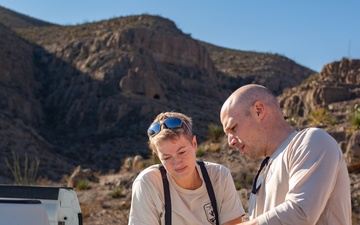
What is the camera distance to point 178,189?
3473 mm

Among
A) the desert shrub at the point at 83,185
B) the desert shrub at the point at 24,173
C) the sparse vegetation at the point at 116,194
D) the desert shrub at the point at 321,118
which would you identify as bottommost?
the desert shrub at the point at 24,173

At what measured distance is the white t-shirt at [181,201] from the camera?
11.1 ft

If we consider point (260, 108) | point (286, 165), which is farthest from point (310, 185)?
point (260, 108)

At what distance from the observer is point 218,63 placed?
60.3 m

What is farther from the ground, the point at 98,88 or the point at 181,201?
the point at 181,201

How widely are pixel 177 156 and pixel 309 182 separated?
104 cm

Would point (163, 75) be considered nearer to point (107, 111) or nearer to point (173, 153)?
point (107, 111)

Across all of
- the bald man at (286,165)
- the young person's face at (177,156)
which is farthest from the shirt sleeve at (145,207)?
the bald man at (286,165)

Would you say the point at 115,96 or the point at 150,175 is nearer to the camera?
the point at 150,175

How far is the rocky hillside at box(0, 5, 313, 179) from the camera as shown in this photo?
33.1m

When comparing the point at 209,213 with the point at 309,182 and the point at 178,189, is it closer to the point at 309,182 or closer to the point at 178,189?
the point at 178,189

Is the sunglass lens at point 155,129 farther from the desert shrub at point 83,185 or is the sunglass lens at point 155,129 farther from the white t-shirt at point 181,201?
the desert shrub at point 83,185

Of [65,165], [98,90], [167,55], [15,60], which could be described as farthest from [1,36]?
[65,165]

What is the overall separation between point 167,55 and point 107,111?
1051cm
